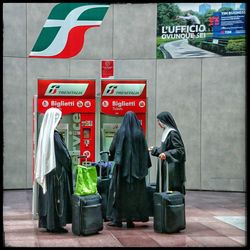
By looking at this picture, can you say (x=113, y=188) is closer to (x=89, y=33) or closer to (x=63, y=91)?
(x=63, y=91)

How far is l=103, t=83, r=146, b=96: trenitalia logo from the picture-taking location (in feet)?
30.8

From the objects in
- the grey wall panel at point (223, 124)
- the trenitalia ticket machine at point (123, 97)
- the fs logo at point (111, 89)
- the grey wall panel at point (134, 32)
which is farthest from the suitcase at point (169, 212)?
the grey wall panel at point (134, 32)

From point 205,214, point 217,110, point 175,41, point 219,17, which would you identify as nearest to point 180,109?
point 217,110

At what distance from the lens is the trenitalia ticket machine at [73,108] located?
29.6 ft

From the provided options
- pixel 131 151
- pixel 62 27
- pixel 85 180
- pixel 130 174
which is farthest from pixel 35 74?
pixel 85 180

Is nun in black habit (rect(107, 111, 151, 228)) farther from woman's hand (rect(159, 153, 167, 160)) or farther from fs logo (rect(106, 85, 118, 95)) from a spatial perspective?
fs logo (rect(106, 85, 118, 95))

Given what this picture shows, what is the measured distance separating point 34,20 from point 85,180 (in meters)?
6.36

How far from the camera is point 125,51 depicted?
12508 millimetres

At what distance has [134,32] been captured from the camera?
12.5m

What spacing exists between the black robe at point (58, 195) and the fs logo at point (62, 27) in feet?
6.58

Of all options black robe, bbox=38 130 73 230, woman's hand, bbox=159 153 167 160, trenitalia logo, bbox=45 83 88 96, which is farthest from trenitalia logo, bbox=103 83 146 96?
black robe, bbox=38 130 73 230

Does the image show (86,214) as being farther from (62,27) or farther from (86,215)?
(62,27)

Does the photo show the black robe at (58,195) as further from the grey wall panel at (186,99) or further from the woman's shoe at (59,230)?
the grey wall panel at (186,99)

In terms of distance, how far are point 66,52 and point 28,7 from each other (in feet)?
13.4
